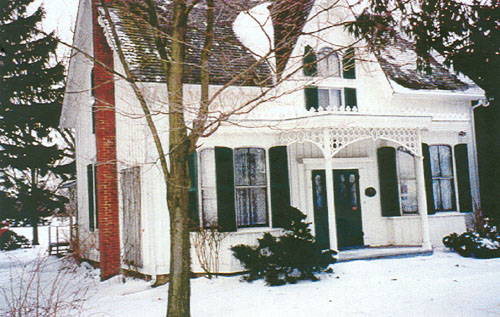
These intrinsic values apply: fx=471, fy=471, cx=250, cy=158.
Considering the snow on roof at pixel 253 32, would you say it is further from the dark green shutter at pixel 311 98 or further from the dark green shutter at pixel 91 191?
the dark green shutter at pixel 91 191

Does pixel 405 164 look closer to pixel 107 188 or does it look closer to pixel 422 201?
pixel 422 201

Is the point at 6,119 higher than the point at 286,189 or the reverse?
higher

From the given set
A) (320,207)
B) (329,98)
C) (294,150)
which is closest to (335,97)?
(329,98)

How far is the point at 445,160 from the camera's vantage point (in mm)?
12492

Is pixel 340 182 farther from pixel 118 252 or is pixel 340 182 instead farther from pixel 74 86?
pixel 74 86

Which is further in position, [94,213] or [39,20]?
[39,20]

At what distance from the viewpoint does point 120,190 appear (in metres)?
11.2

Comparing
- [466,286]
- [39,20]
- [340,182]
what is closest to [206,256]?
[340,182]

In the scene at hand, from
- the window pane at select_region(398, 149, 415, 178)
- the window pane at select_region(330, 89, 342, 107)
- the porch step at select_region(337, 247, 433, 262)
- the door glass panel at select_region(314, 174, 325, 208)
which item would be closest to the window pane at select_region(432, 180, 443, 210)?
the window pane at select_region(398, 149, 415, 178)

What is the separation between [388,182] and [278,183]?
10.2 feet

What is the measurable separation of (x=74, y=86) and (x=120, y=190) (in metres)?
5.77

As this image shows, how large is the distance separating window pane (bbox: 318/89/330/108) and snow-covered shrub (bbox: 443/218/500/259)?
14.4 ft

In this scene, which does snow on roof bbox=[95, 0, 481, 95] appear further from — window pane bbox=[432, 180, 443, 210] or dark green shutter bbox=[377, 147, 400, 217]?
window pane bbox=[432, 180, 443, 210]

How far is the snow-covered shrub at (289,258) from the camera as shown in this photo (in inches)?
343
